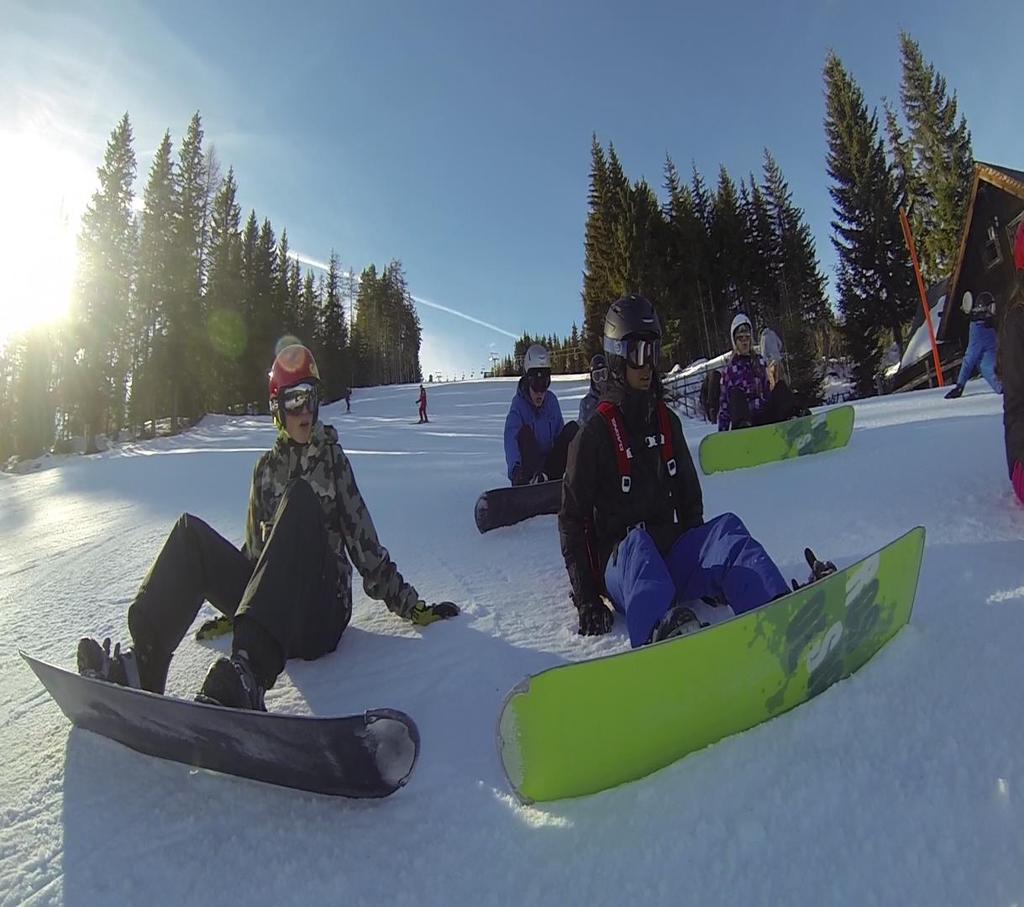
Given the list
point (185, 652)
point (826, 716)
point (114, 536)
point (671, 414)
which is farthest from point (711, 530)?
point (114, 536)

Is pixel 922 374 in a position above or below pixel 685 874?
above

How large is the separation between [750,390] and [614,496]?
4.39 meters

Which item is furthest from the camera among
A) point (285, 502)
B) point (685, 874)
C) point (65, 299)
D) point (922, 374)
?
point (65, 299)

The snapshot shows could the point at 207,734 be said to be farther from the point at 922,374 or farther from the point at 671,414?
the point at 922,374

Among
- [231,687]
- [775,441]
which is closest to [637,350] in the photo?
[231,687]

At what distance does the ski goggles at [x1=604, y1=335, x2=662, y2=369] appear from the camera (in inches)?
104

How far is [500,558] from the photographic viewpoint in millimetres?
3951

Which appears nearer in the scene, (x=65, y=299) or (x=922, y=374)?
(x=922, y=374)

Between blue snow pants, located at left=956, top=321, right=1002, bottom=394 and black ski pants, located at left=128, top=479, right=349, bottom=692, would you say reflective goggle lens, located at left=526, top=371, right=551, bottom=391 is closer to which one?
black ski pants, located at left=128, top=479, right=349, bottom=692

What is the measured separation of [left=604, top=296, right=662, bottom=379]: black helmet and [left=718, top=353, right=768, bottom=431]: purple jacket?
407cm

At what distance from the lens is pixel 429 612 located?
9.09ft

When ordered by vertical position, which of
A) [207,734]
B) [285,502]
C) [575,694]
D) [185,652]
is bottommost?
[185,652]

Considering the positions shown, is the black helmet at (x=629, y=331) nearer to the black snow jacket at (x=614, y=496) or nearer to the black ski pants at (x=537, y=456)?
the black snow jacket at (x=614, y=496)

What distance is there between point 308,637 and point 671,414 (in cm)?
181
